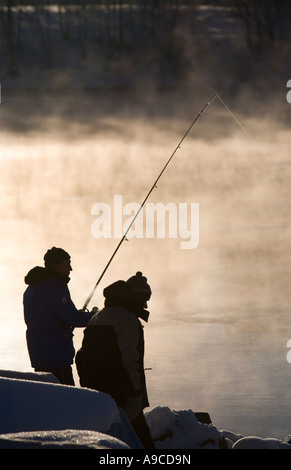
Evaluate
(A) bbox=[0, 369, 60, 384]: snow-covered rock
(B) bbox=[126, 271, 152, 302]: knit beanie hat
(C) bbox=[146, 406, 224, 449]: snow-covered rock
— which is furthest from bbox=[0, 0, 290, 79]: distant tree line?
(B) bbox=[126, 271, 152, 302]: knit beanie hat

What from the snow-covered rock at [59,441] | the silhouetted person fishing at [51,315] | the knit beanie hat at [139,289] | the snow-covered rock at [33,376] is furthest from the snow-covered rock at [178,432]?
the snow-covered rock at [59,441]

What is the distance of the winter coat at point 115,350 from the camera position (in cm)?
925

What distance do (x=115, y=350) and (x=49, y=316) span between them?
1.12 m

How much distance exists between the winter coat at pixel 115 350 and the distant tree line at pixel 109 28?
996 inches

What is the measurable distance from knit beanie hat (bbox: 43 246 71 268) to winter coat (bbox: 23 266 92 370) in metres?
0.07

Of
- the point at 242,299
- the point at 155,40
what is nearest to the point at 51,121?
the point at 155,40

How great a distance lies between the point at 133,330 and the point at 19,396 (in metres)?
0.72

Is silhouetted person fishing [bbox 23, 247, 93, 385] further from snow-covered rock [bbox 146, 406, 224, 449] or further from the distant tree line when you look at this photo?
the distant tree line

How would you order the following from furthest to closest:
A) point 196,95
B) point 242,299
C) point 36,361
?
1. point 196,95
2. point 242,299
3. point 36,361

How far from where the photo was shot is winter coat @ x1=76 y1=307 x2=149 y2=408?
9.25 metres

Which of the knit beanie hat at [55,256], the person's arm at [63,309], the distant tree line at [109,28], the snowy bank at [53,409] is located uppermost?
the distant tree line at [109,28]

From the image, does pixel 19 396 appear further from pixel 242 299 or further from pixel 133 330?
pixel 242 299

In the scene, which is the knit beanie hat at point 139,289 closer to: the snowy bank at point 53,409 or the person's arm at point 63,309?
the snowy bank at point 53,409

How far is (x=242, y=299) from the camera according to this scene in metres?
30.3
